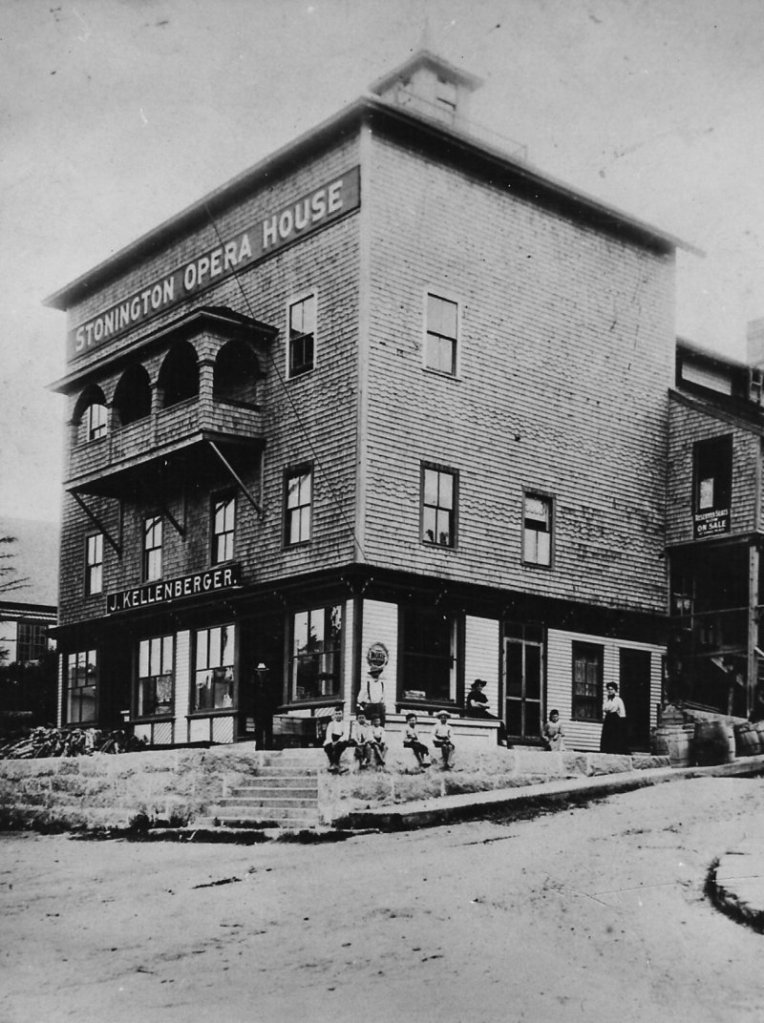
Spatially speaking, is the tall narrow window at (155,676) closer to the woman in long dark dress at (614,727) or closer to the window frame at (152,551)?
the window frame at (152,551)

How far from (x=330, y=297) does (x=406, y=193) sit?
248 centimetres

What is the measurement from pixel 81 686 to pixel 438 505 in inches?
478

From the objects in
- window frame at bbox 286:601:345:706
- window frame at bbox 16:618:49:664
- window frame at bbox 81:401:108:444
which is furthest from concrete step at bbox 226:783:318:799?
window frame at bbox 16:618:49:664

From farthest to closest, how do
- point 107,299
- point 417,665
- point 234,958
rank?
point 107,299, point 417,665, point 234,958

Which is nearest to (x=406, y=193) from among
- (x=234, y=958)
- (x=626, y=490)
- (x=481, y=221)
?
(x=481, y=221)

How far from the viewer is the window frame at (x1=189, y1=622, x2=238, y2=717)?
2644 centimetres

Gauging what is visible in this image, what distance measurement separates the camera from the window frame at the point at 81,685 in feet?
103

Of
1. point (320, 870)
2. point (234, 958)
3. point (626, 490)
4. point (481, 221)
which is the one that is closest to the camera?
point (234, 958)

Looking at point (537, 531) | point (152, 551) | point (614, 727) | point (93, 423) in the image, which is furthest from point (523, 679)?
point (93, 423)

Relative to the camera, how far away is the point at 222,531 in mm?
27375

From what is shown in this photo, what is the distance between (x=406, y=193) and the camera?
80.8ft

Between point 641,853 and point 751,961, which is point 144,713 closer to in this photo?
point 641,853

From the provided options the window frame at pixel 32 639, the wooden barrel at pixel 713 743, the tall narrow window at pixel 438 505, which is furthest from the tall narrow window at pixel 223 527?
the window frame at pixel 32 639

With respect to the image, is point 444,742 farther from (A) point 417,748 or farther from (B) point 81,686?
(B) point 81,686
